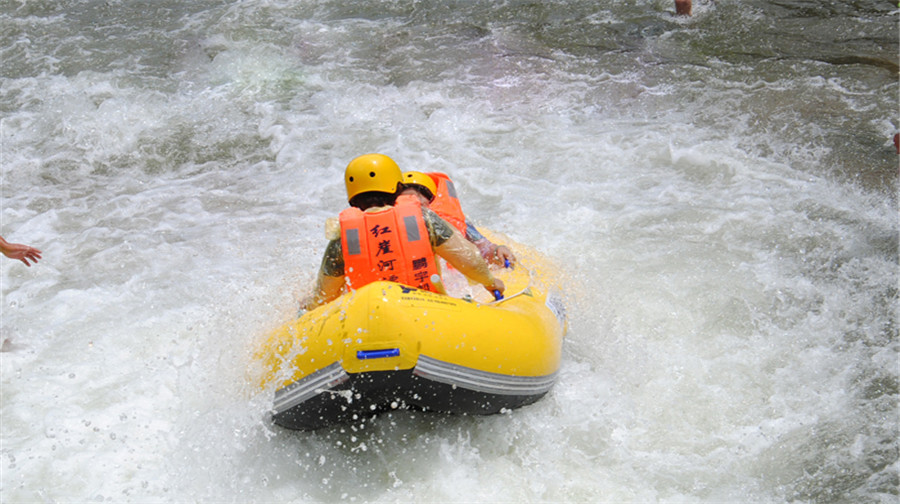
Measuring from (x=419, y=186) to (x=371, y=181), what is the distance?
2.77 ft

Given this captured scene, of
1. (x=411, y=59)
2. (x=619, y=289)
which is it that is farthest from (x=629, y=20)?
(x=619, y=289)

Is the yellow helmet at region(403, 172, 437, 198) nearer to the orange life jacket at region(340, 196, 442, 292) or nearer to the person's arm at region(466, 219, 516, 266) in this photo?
the person's arm at region(466, 219, 516, 266)

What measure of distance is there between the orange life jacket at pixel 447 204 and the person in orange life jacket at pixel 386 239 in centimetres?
77

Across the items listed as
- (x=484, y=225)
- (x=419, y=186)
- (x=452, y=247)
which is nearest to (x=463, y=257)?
(x=452, y=247)

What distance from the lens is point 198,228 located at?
19.4 ft

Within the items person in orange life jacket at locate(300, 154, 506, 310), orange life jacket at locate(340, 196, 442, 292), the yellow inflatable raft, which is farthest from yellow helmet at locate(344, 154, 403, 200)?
the yellow inflatable raft

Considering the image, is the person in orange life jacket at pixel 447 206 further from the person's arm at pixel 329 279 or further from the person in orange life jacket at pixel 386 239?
the person's arm at pixel 329 279

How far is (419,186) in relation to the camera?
4301 mm

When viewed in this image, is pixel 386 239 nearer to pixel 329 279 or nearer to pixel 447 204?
pixel 329 279

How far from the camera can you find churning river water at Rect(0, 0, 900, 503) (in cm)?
365

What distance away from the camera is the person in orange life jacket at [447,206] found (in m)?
4.21

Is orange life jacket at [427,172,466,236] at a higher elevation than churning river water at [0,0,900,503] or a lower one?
higher

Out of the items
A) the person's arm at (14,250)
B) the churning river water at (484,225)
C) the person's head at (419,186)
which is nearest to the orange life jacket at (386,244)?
the churning river water at (484,225)

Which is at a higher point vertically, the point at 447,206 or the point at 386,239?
the point at 386,239
